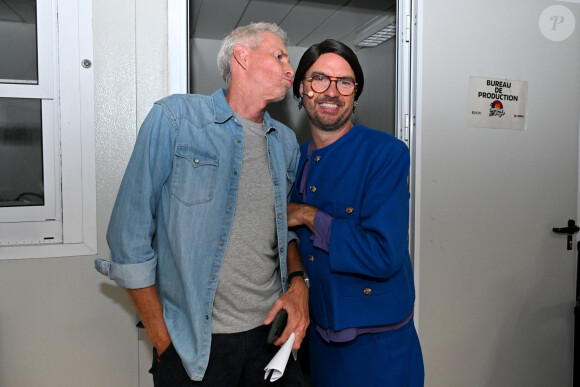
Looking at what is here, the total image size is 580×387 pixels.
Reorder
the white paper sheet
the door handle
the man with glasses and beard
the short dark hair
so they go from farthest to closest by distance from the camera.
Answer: the door handle < the short dark hair < the man with glasses and beard < the white paper sheet

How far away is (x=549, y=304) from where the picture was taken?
2.19m

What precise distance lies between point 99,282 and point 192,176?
2.68 ft

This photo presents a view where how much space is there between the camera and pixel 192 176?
1.10m

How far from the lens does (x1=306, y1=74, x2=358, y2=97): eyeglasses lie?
1285mm

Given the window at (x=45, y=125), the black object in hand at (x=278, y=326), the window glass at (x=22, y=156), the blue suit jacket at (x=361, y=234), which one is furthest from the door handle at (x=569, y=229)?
the window glass at (x=22, y=156)

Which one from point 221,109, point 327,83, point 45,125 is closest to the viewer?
point 221,109

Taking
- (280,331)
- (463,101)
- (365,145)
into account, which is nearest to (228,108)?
(365,145)

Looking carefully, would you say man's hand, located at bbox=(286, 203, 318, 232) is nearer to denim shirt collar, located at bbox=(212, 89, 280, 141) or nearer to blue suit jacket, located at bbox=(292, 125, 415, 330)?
blue suit jacket, located at bbox=(292, 125, 415, 330)

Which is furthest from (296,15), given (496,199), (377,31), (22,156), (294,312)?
(294,312)

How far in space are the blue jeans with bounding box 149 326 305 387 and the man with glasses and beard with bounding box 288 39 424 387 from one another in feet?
0.71

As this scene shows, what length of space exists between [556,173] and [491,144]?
0.42 meters

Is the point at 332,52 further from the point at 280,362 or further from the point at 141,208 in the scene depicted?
the point at 280,362

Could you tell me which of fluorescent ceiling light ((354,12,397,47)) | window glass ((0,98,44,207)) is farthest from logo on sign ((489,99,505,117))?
window glass ((0,98,44,207))

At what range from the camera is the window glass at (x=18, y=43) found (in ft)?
5.08
